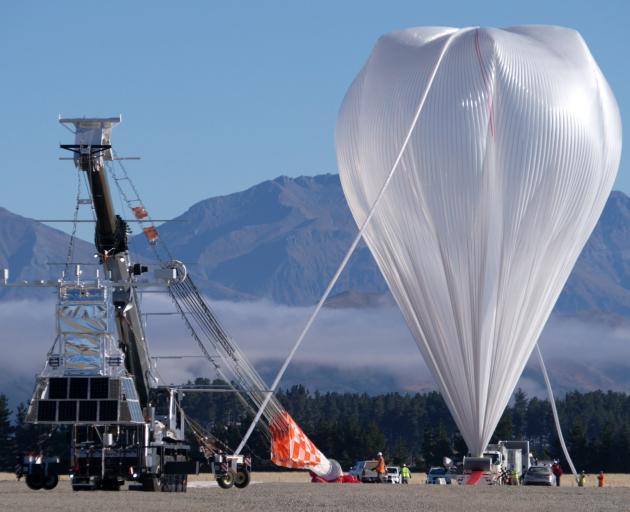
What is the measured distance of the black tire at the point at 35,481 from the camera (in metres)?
45.4

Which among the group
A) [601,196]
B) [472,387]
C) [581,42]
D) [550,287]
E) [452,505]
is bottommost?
[452,505]

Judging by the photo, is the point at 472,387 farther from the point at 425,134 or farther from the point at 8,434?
the point at 8,434

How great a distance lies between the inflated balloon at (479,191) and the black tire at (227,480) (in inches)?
419

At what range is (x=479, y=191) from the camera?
5628cm

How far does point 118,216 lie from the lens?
46.4 metres

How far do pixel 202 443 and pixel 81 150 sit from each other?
35.5ft

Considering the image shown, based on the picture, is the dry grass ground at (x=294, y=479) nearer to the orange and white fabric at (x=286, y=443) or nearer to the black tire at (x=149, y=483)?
the orange and white fabric at (x=286, y=443)

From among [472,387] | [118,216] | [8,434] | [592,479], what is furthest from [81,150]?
[8,434]

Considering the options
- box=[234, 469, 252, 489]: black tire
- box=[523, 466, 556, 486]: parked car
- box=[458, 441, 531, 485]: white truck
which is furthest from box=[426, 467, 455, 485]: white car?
box=[234, 469, 252, 489]: black tire

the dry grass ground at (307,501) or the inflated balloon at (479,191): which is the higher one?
the inflated balloon at (479,191)

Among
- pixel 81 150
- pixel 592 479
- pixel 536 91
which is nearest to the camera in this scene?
pixel 81 150

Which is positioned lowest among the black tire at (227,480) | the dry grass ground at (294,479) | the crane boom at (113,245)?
the black tire at (227,480)

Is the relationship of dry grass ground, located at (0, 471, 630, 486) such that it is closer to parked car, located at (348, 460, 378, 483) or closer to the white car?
the white car

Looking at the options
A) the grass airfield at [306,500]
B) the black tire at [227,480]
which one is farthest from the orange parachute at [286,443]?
the grass airfield at [306,500]
